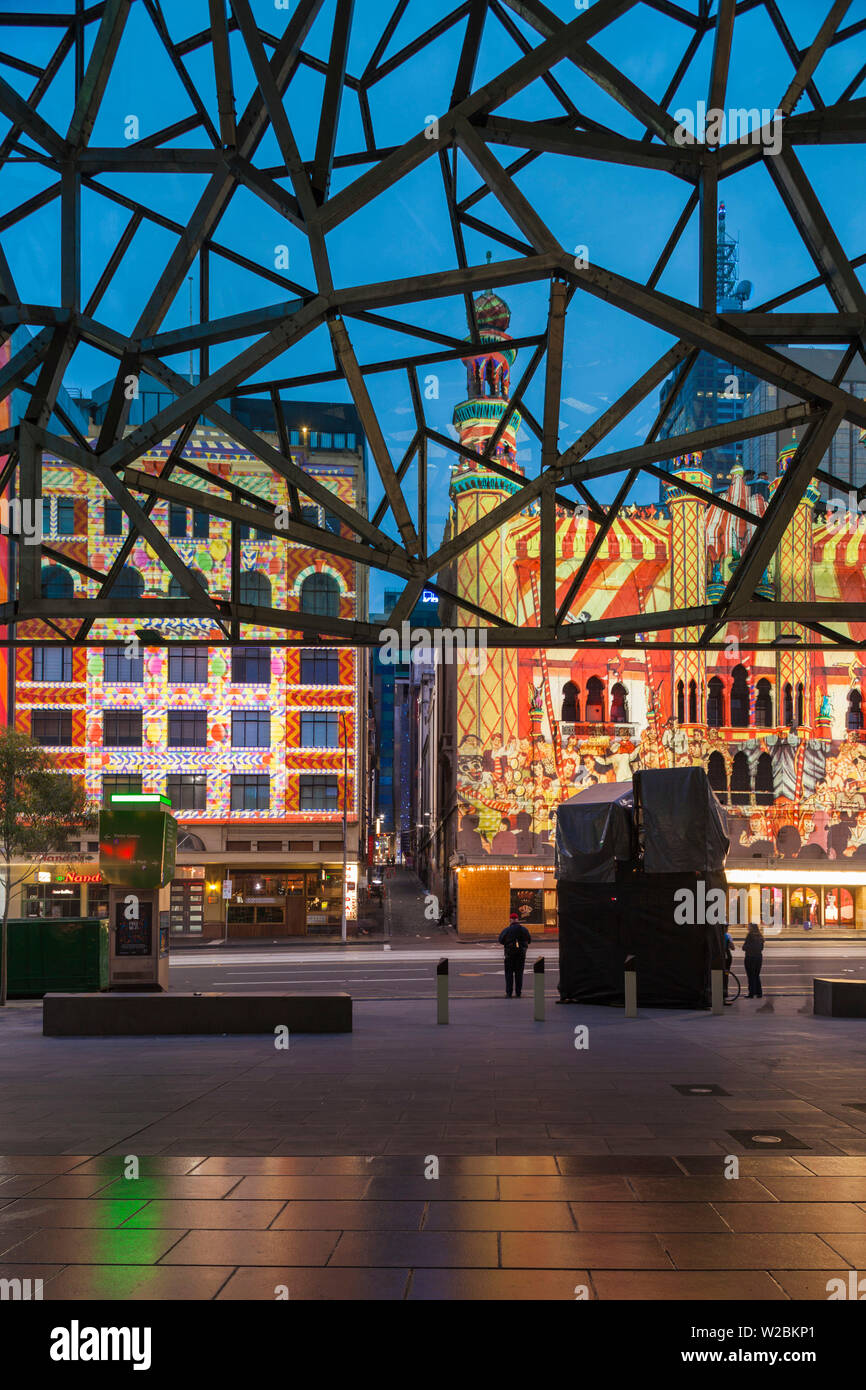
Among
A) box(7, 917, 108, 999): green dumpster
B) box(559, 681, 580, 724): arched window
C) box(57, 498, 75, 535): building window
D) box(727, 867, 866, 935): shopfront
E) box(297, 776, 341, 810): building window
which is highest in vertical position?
box(57, 498, 75, 535): building window

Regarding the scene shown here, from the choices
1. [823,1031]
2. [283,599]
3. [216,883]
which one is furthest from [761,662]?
[823,1031]

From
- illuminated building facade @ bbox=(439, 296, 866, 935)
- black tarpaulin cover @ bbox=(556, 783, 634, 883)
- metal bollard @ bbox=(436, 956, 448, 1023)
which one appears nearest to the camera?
metal bollard @ bbox=(436, 956, 448, 1023)

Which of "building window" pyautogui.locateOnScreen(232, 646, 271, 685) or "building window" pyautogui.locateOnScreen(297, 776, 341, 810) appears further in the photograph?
"building window" pyautogui.locateOnScreen(297, 776, 341, 810)

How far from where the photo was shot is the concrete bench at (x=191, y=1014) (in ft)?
66.9

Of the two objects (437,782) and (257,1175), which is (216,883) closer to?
(437,782)

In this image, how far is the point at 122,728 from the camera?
193 ft

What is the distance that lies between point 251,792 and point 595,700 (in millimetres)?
17983

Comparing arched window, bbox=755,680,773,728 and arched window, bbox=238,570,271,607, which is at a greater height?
arched window, bbox=238,570,271,607

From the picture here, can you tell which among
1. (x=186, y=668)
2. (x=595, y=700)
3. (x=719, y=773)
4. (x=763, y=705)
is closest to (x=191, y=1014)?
(x=186, y=668)

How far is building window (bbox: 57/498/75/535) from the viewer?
58812 mm

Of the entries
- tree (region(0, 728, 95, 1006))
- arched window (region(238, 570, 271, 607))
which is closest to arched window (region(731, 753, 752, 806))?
arched window (region(238, 570, 271, 607))

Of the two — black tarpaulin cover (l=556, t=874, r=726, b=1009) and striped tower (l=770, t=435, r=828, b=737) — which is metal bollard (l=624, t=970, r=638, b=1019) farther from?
striped tower (l=770, t=435, r=828, b=737)

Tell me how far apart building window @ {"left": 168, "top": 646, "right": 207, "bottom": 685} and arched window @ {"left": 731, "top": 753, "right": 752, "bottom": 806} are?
27423mm

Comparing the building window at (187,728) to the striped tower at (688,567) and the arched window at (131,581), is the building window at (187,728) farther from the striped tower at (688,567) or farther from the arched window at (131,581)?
the striped tower at (688,567)
